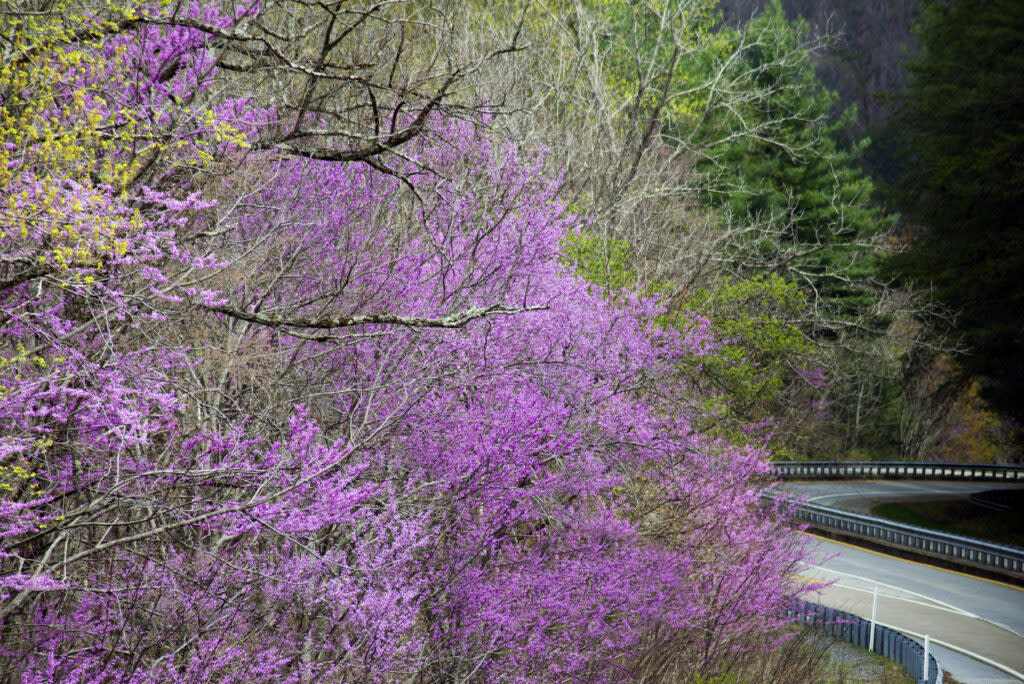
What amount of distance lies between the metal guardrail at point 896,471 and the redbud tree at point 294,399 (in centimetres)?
2967

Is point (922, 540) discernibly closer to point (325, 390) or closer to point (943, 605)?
point (943, 605)

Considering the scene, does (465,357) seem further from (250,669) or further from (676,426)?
(676,426)

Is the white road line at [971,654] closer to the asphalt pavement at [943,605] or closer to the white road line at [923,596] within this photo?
the asphalt pavement at [943,605]

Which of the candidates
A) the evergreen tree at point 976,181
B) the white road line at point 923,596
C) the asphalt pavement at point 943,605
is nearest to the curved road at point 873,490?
the evergreen tree at point 976,181

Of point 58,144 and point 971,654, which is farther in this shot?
point 971,654

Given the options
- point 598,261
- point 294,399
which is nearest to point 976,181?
point 598,261

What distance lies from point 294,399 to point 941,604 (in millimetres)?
17928

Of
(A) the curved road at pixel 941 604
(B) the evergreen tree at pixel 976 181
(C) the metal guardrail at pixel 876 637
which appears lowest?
(C) the metal guardrail at pixel 876 637

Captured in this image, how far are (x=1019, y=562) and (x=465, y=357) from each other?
19737 mm

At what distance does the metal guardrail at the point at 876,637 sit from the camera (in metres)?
15.0

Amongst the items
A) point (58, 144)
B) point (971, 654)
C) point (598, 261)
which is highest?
point (598, 261)

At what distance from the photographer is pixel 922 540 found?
84.0 ft

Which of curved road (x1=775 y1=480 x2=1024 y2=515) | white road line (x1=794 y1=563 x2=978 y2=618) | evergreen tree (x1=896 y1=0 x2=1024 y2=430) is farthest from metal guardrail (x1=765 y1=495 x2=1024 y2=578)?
evergreen tree (x1=896 y1=0 x2=1024 y2=430)

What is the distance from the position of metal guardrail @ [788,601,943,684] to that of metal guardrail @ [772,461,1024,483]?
21.4 m
